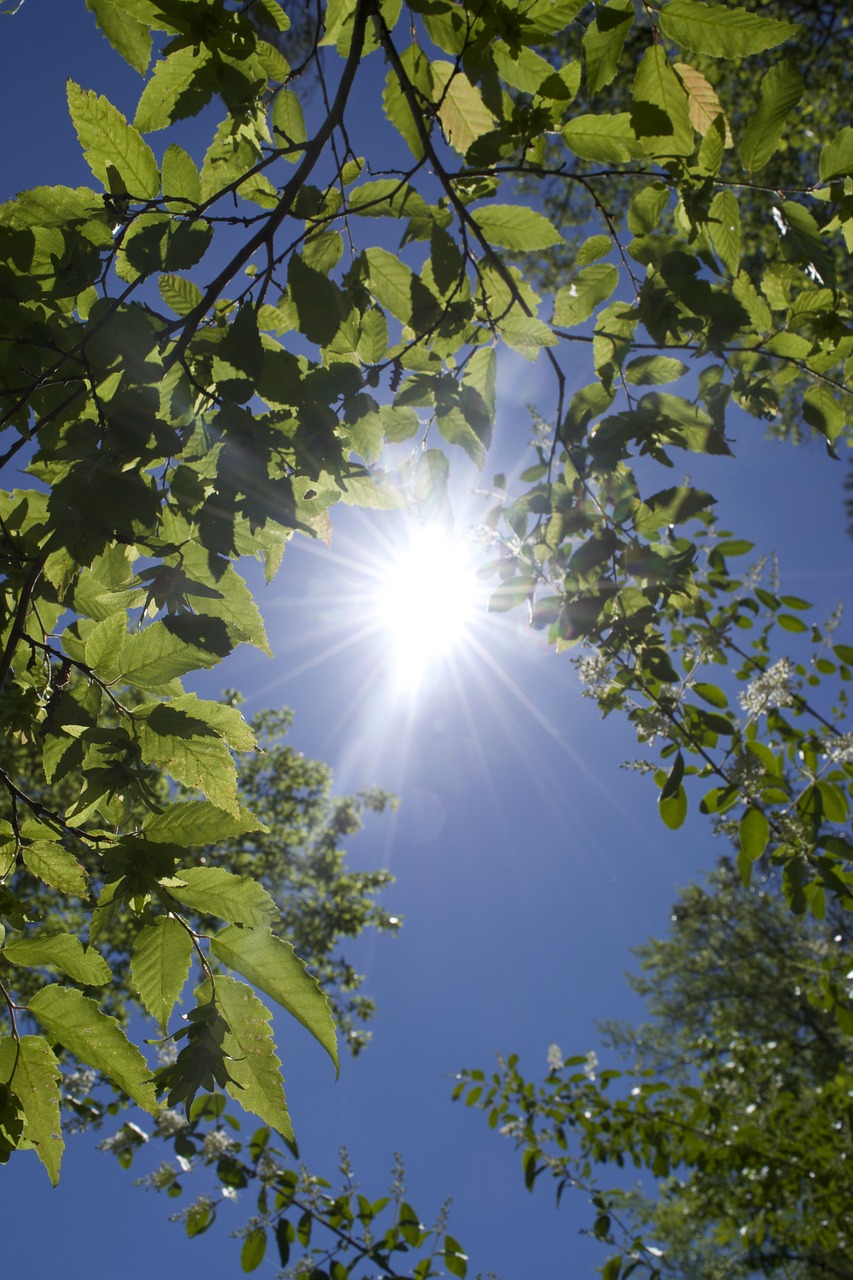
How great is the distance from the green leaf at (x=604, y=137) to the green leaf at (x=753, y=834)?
184cm

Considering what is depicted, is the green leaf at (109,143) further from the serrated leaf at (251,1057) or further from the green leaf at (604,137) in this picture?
the serrated leaf at (251,1057)

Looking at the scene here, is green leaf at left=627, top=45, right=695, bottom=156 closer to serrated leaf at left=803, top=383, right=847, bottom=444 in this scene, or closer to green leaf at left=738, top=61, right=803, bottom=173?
green leaf at left=738, top=61, right=803, bottom=173

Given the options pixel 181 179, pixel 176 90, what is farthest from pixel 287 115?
pixel 181 179

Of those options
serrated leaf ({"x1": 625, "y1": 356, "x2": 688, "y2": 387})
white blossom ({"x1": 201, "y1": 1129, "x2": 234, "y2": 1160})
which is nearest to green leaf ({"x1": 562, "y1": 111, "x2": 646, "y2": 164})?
serrated leaf ({"x1": 625, "y1": 356, "x2": 688, "y2": 387})

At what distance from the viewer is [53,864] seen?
130 centimetres

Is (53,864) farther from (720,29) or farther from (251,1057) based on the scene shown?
(720,29)

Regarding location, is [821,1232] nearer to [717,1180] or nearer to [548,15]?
[717,1180]

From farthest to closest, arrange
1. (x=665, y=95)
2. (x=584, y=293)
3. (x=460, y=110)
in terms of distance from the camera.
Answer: (x=584, y=293) < (x=460, y=110) < (x=665, y=95)

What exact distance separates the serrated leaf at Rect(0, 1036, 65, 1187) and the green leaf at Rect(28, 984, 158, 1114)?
63 mm

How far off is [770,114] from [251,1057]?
2.02 m

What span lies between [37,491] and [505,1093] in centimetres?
461

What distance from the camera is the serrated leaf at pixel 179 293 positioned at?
1575mm

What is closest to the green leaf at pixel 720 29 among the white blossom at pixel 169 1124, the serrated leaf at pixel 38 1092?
the serrated leaf at pixel 38 1092

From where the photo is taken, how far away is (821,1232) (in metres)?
5.02
